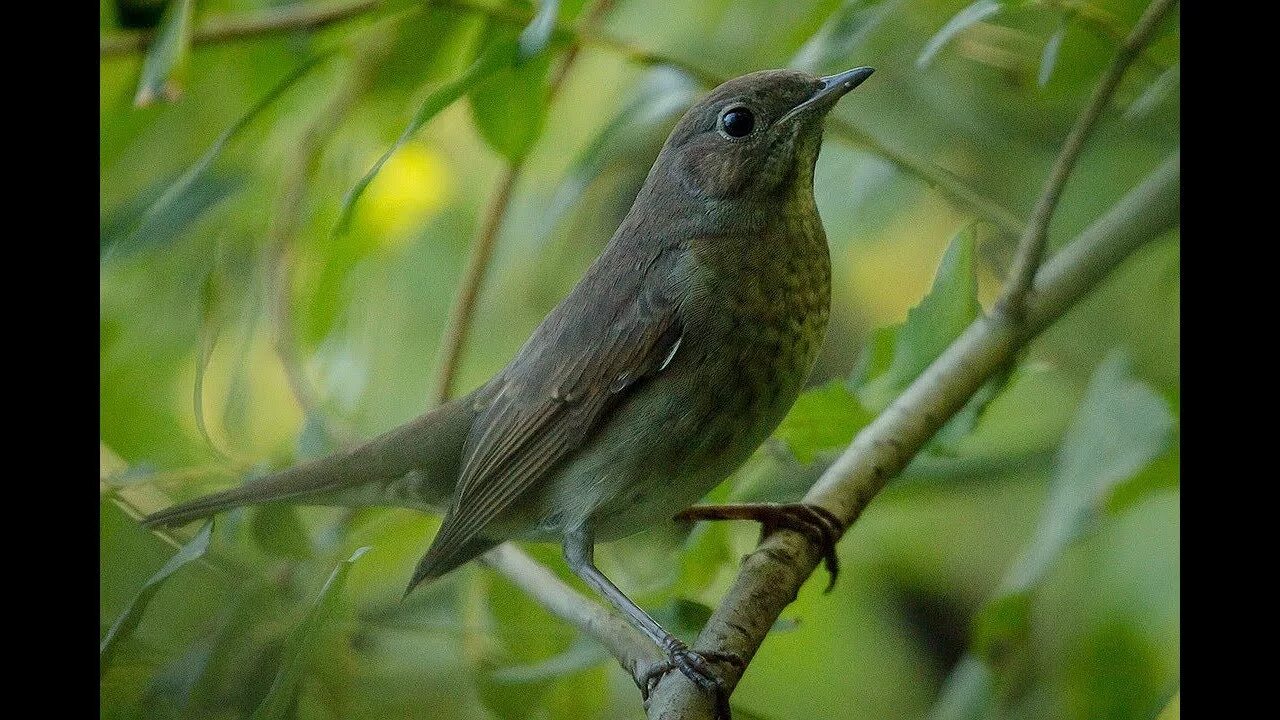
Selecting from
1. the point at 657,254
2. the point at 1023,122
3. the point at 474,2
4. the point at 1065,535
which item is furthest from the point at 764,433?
the point at 1023,122

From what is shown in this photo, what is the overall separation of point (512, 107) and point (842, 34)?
429 millimetres

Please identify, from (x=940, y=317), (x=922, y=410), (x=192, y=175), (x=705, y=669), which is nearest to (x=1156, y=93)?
(x=940, y=317)

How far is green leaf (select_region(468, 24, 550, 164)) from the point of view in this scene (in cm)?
149

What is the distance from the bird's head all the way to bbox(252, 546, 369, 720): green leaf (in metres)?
0.54

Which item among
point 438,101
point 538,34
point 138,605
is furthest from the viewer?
point 538,34

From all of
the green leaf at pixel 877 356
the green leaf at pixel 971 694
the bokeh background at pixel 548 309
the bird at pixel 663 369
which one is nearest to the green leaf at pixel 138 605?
the bokeh background at pixel 548 309

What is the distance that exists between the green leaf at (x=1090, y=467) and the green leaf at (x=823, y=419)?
0.29 meters

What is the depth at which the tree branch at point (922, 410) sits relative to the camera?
1.24m

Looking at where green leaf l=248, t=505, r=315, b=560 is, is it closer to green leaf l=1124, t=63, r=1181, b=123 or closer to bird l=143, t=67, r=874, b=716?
bird l=143, t=67, r=874, b=716

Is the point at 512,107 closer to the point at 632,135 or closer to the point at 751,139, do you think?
the point at 632,135

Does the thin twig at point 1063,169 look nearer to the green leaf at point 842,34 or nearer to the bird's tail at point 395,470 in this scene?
the green leaf at point 842,34

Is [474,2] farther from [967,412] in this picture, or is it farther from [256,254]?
[967,412]

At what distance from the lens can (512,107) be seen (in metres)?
1.51

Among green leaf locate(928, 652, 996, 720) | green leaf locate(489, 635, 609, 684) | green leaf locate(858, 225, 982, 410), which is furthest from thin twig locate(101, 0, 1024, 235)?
green leaf locate(928, 652, 996, 720)
